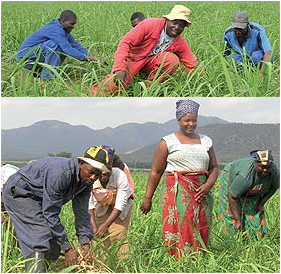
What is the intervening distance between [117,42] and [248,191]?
179 cm

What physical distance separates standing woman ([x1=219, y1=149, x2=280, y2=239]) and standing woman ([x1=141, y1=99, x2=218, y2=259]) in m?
0.49

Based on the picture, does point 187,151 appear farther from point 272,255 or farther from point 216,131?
point 216,131

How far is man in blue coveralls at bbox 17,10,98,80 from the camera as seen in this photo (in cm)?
531

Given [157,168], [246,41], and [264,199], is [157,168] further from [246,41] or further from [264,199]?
[246,41]

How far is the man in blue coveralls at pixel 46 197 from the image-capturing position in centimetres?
372

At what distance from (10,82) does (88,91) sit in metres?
0.50

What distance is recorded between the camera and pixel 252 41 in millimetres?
5332

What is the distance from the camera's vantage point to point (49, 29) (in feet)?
17.9

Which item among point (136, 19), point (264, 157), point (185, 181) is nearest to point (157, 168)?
point (185, 181)

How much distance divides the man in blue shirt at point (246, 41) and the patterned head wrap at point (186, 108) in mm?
1244

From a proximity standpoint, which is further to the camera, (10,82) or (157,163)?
(10,82)

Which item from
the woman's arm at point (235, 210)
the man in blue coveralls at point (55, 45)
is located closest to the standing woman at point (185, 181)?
the woman's arm at point (235, 210)

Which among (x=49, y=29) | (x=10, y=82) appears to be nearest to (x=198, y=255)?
(x=10, y=82)

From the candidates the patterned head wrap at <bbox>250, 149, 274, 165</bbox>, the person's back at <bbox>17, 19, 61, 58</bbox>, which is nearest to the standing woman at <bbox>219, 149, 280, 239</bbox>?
the patterned head wrap at <bbox>250, 149, 274, 165</bbox>
